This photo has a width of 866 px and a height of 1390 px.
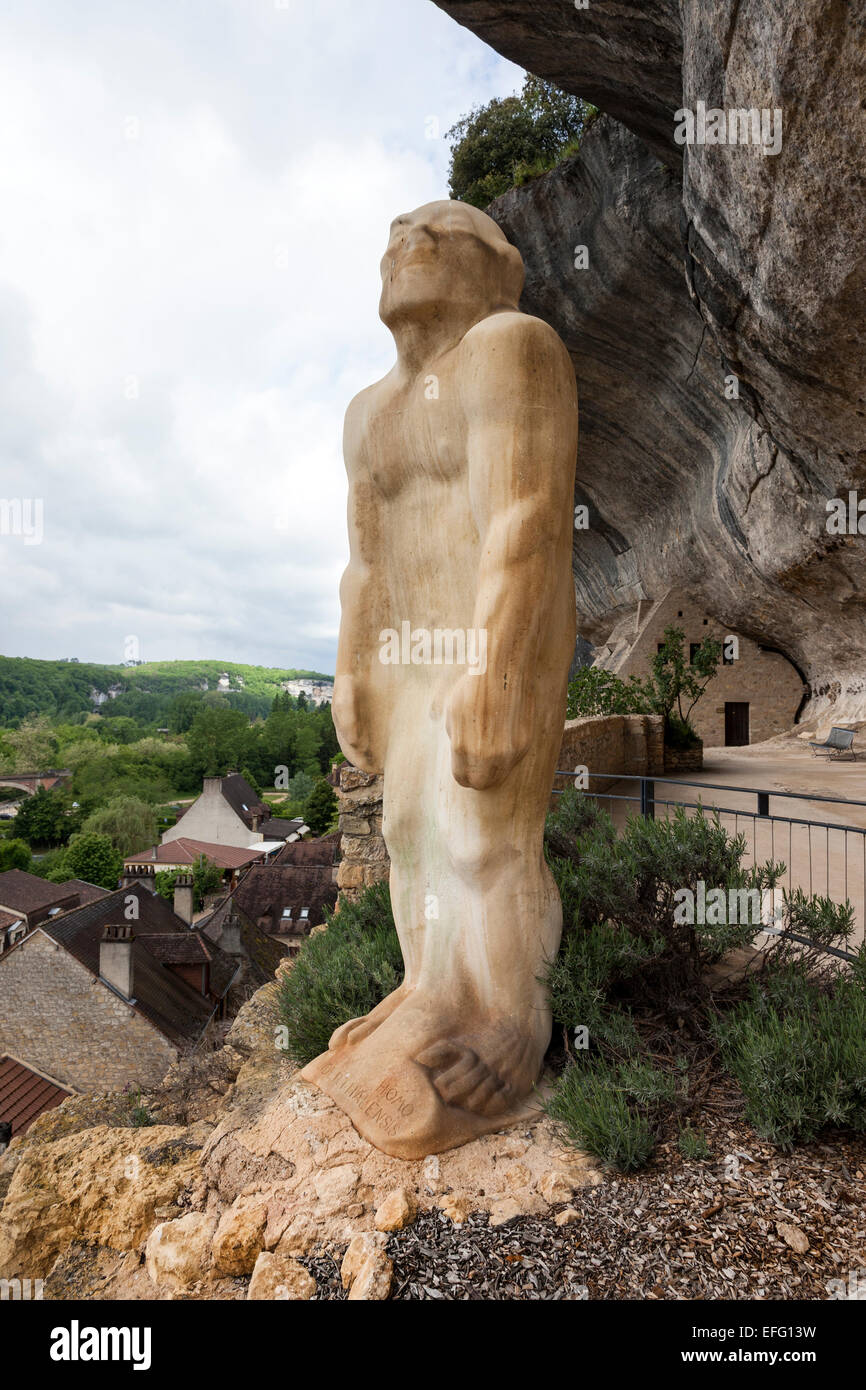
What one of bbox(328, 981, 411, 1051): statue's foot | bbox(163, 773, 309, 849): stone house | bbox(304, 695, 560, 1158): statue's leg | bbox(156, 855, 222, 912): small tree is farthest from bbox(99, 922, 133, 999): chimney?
bbox(163, 773, 309, 849): stone house

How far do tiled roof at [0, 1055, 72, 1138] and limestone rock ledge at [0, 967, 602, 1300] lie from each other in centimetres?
851

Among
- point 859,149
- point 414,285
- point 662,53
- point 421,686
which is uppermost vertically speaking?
point 662,53

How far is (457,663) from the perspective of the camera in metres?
2.44

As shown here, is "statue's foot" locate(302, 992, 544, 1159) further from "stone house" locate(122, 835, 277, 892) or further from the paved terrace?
"stone house" locate(122, 835, 277, 892)

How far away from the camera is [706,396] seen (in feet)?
46.0

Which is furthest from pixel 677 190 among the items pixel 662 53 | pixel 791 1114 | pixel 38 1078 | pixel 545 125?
pixel 38 1078

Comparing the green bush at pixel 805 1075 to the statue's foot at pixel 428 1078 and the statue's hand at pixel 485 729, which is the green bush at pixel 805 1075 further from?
the statue's hand at pixel 485 729

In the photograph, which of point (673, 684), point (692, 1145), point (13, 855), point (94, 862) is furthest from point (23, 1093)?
point (13, 855)

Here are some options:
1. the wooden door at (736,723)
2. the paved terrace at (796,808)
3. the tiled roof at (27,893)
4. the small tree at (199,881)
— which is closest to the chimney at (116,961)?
the paved terrace at (796,808)

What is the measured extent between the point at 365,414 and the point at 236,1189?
240cm

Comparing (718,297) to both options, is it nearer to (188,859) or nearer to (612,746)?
(612,746)

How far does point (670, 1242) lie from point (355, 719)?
1.72 metres

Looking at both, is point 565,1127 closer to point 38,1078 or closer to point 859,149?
point 859,149

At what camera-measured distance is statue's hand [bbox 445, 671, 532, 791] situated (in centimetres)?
211
